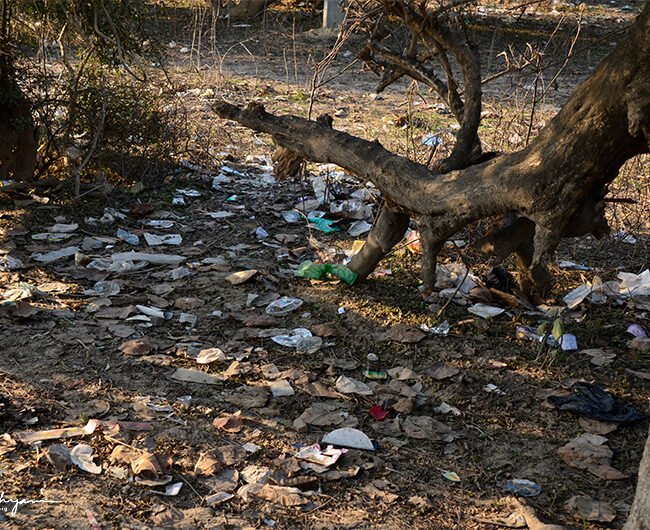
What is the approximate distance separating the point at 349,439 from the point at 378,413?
25cm

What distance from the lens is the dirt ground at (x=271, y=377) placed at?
282cm

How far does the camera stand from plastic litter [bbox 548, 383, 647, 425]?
3365 mm

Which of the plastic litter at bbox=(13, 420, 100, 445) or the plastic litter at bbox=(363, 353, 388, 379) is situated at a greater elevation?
the plastic litter at bbox=(363, 353, 388, 379)

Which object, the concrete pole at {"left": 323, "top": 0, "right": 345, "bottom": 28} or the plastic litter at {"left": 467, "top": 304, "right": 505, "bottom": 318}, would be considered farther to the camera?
the concrete pole at {"left": 323, "top": 0, "right": 345, "bottom": 28}

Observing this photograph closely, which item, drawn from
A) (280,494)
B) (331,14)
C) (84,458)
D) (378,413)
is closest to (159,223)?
(378,413)

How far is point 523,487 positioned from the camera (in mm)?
2951

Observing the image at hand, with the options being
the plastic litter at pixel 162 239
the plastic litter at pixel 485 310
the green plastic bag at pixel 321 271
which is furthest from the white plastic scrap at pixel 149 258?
the plastic litter at pixel 485 310

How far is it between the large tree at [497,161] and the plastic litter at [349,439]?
882 millimetres

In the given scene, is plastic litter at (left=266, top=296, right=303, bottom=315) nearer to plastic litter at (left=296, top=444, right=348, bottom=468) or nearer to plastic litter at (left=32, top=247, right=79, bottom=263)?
plastic litter at (left=296, top=444, right=348, bottom=468)

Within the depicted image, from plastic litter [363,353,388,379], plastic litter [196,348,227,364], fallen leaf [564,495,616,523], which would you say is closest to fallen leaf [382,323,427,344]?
plastic litter [363,353,388,379]

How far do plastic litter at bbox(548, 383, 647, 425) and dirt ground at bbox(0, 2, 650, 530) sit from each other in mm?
40

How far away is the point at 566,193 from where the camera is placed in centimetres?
299

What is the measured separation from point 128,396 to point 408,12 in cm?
214

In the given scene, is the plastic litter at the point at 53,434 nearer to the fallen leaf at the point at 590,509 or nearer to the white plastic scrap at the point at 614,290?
the fallen leaf at the point at 590,509
